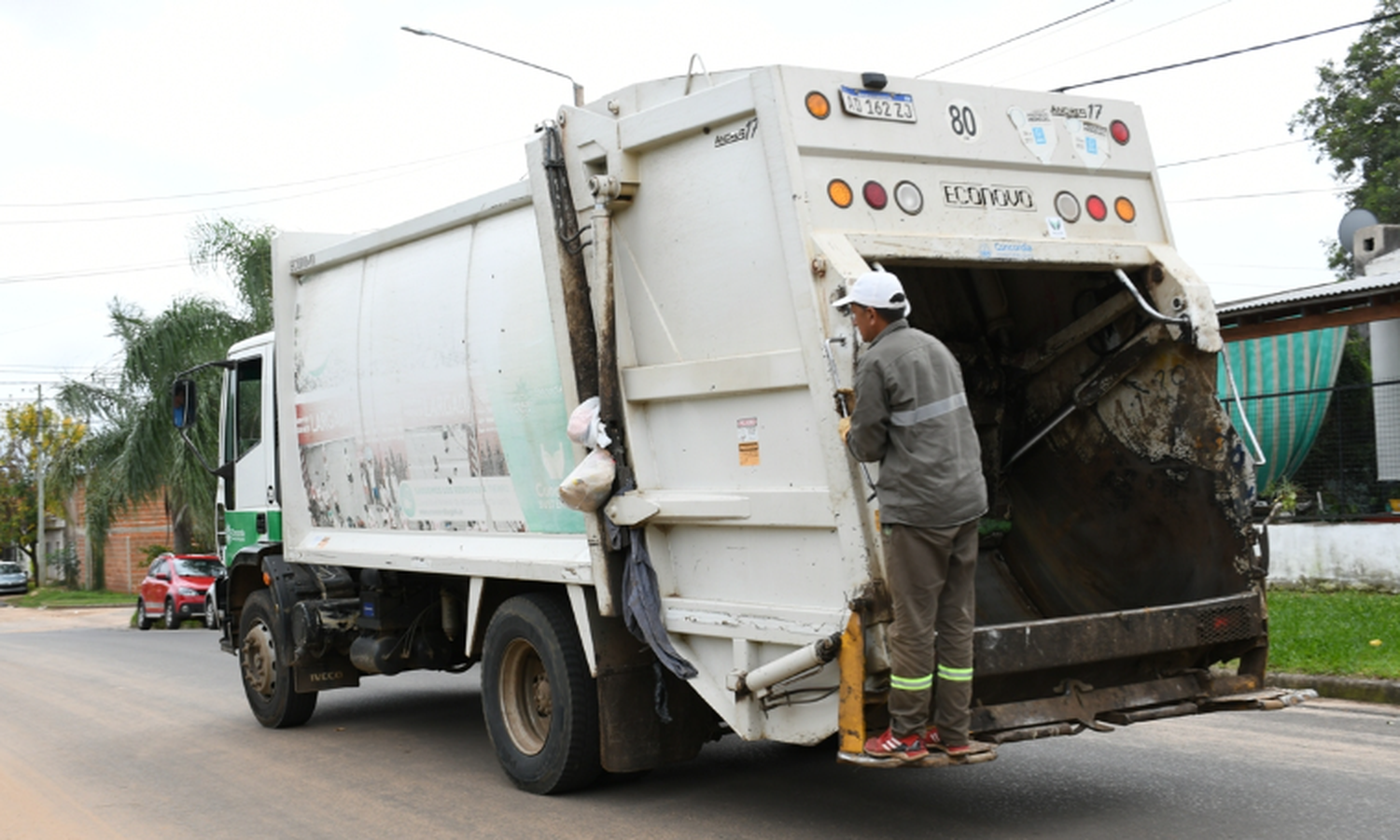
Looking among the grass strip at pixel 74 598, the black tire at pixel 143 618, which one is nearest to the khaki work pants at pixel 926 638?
the black tire at pixel 143 618

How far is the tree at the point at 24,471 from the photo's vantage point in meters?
47.8

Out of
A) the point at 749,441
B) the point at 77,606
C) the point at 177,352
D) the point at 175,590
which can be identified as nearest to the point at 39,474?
the point at 77,606

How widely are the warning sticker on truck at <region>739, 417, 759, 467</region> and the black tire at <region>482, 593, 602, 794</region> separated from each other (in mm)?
1476

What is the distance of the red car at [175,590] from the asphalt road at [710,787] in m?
14.5

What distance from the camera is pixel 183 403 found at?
9836 millimetres

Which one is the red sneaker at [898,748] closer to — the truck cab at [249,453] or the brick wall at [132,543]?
the truck cab at [249,453]

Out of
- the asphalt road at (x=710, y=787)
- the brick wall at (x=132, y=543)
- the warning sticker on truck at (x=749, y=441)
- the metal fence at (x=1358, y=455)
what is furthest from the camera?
the brick wall at (x=132, y=543)

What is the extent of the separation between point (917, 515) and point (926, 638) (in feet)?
1.38

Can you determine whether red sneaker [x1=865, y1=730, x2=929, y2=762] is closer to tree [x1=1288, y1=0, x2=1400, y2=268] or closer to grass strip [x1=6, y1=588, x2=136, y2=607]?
tree [x1=1288, y1=0, x2=1400, y2=268]

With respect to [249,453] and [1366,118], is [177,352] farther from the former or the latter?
[1366,118]

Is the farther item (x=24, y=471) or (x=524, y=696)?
(x=24, y=471)

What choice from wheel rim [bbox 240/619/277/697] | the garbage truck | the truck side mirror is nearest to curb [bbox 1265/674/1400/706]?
the garbage truck

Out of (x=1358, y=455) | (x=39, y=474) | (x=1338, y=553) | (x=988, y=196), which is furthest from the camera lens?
(x=39, y=474)

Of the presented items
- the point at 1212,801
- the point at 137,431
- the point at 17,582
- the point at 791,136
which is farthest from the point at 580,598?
the point at 17,582
